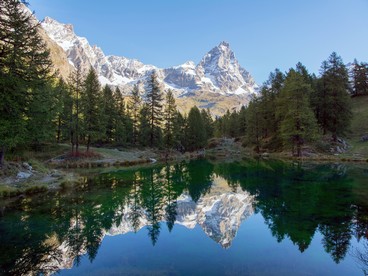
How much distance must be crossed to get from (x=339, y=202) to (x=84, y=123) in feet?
139

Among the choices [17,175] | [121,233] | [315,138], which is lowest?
[121,233]

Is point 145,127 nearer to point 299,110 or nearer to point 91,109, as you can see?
point 91,109

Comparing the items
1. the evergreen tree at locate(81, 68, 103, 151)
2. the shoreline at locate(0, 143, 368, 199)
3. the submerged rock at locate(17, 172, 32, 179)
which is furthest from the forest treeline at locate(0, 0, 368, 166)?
the shoreline at locate(0, 143, 368, 199)

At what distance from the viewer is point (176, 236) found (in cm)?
1413

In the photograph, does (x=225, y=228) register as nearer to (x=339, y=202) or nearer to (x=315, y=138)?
(x=339, y=202)

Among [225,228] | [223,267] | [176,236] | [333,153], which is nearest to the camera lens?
[223,267]

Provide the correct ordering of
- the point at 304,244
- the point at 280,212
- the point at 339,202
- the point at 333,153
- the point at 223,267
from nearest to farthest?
the point at 223,267 < the point at 304,244 < the point at 280,212 < the point at 339,202 < the point at 333,153

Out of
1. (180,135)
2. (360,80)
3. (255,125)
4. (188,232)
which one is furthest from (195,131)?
(188,232)

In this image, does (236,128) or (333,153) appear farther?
(236,128)

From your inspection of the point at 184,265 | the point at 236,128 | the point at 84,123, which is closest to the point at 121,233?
the point at 184,265

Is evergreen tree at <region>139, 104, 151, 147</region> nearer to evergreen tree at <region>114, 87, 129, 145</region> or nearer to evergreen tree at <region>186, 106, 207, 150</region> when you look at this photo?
evergreen tree at <region>114, 87, 129, 145</region>

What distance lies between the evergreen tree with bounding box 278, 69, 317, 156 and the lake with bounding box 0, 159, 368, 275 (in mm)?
28230

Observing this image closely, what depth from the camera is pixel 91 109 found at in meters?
51.2

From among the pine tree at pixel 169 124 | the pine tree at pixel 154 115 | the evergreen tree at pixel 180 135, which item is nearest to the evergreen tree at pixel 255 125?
the evergreen tree at pixel 180 135
